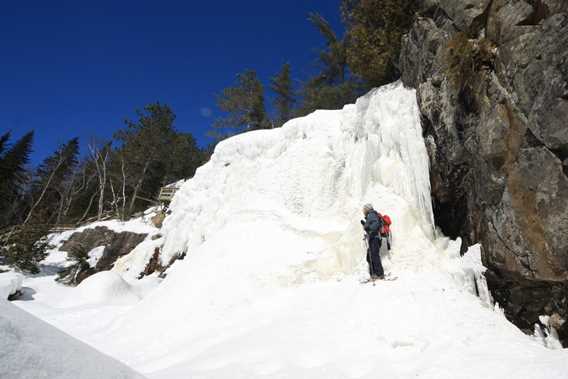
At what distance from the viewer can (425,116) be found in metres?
7.79

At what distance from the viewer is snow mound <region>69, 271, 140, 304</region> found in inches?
442

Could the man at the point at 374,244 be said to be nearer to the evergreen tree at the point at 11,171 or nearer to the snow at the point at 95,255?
the snow at the point at 95,255

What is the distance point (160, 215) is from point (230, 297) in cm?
1646

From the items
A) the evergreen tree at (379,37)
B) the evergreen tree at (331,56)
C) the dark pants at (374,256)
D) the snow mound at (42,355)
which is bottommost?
the snow mound at (42,355)

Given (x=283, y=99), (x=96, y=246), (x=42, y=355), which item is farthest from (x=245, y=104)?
(x=42, y=355)

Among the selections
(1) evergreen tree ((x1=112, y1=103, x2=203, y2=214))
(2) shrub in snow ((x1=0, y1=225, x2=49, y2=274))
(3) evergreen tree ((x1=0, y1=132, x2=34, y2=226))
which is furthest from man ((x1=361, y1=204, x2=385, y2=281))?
(3) evergreen tree ((x1=0, y1=132, x2=34, y2=226))

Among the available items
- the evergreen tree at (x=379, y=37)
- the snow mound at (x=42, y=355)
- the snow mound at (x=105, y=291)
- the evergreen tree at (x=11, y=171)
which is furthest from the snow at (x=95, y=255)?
the snow mound at (x=42, y=355)

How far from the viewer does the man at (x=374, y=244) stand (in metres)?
6.69

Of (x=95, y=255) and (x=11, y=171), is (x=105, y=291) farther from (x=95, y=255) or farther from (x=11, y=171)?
(x=11, y=171)

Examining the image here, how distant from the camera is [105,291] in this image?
37.4 ft

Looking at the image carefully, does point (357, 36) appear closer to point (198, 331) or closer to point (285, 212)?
point (285, 212)

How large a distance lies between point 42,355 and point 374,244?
6135 mm

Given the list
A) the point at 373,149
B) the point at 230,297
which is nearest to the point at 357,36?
the point at 373,149

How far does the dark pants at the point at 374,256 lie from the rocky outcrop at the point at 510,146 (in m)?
1.66
